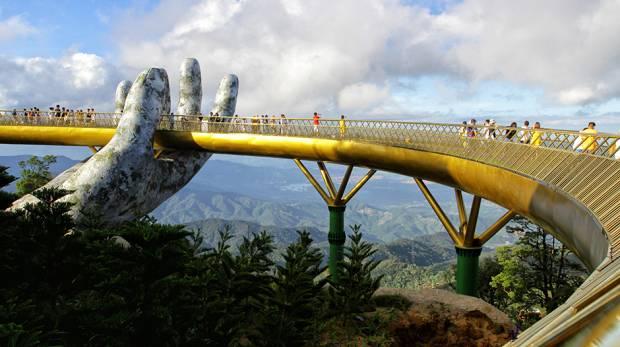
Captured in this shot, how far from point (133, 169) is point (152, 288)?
15124 millimetres

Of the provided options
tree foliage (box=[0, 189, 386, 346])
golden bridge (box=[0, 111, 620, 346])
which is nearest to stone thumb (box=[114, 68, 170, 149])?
golden bridge (box=[0, 111, 620, 346])

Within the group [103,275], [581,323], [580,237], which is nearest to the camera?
[581,323]

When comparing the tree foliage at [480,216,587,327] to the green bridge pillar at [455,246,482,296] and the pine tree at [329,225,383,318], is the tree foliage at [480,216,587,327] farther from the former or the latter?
the pine tree at [329,225,383,318]

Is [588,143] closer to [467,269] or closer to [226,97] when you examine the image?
[467,269]

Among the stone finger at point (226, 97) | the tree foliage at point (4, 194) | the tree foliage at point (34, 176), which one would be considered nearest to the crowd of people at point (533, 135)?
the tree foliage at point (4, 194)

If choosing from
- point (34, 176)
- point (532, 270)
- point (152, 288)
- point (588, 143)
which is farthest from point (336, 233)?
point (34, 176)

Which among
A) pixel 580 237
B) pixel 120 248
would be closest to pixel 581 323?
pixel 580 237

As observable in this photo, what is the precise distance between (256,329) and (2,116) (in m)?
29.7

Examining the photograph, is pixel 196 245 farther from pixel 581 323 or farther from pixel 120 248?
pixel 581 323

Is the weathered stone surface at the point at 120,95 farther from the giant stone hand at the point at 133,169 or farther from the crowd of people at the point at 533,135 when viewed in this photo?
the crowd of people at the point at 533,135

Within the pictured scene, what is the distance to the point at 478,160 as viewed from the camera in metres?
13.2

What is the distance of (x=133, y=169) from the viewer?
22328 millimetres

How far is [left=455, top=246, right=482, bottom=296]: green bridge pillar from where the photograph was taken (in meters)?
15.4

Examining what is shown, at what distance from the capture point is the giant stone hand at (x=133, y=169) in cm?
2069
